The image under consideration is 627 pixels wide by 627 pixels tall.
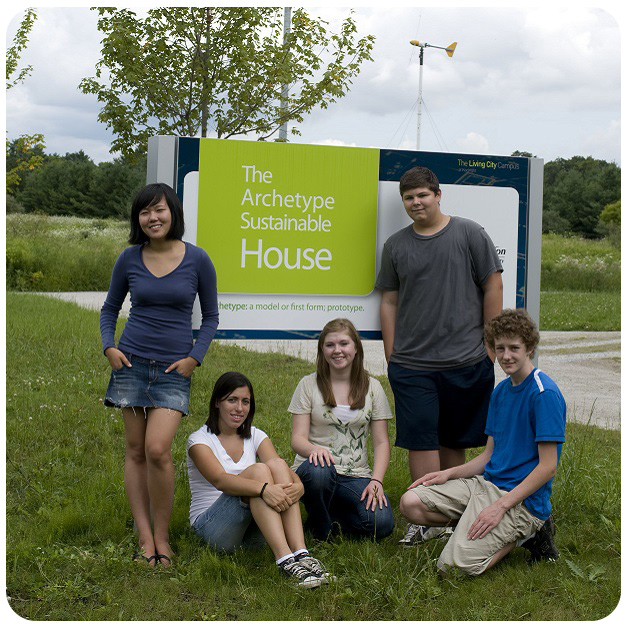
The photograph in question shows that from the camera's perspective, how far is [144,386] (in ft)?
12.5

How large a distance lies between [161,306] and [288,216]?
1.21m

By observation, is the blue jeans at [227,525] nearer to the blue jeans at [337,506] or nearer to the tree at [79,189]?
the blue jeans at [337,506]

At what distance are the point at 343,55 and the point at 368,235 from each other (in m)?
7.47

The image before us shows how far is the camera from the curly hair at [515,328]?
3.77m

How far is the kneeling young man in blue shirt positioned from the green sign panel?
1.23 meters

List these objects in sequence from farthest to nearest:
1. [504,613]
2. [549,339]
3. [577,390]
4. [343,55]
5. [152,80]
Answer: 1. [549,339]
2. [343,55]
3. [152,80]
4. [577,390]
5. [504,613]

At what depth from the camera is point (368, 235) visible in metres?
4.83

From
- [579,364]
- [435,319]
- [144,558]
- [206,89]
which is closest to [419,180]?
[435,319]

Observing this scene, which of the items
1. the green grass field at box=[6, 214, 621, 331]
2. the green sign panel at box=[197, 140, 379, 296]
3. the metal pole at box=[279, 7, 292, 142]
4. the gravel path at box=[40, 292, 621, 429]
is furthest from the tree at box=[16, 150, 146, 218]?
the green sign panel at box=[197, 140, 379, 296]

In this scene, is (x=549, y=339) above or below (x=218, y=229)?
below

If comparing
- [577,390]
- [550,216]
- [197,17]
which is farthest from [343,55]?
[550,216]

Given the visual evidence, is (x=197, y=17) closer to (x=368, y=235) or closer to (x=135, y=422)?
(x=368, y=235)

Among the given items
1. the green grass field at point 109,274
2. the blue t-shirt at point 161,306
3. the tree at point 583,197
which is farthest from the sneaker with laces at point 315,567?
the tree at point 583,197

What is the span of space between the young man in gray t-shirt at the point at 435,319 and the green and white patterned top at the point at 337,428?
10.1 inches
